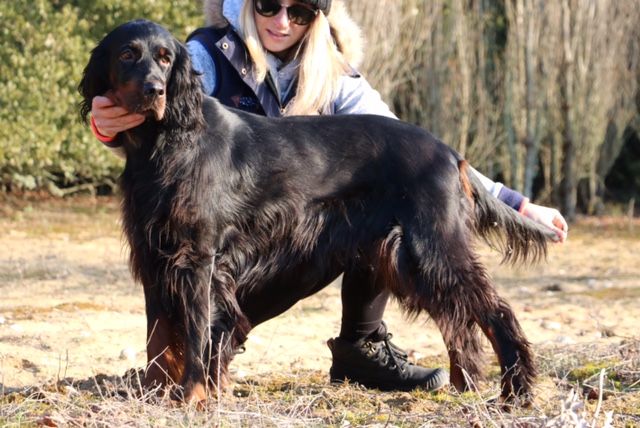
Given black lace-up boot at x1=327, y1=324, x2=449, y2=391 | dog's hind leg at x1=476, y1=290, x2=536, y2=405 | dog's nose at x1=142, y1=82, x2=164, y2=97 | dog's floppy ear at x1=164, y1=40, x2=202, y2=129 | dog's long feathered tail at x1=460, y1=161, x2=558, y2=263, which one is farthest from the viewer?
black lace-up boot at x1=327, y1=324, x2=449, y2=391

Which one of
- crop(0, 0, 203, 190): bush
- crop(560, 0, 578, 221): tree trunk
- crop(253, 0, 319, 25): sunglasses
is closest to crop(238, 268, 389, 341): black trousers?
crop(253, 0, 319, 25): sunglasses

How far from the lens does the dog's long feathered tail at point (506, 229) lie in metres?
4.00

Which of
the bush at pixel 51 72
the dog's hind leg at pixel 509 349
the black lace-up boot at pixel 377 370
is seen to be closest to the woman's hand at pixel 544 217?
the dog's hind leg at pixel 509 349

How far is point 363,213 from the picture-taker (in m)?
3.90

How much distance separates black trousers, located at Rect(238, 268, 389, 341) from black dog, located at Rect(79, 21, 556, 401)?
107 mm

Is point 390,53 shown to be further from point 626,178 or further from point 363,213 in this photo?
point 363,213

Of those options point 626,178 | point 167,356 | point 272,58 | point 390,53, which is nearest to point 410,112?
point 390,53

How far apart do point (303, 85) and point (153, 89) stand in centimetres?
104

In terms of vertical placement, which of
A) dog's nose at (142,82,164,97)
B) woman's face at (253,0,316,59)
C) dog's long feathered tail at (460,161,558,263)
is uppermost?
woman's face at (253,0,316,59)

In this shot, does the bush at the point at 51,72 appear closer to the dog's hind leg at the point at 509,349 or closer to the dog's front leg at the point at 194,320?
the dog's front leg at the point at 194,320

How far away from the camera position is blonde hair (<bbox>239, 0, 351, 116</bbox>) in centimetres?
434

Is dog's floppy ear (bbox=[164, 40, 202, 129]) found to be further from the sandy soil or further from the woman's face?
the woman's face

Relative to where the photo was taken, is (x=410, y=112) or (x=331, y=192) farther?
(x=410, y=112)

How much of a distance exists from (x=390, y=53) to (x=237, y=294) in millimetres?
8582
